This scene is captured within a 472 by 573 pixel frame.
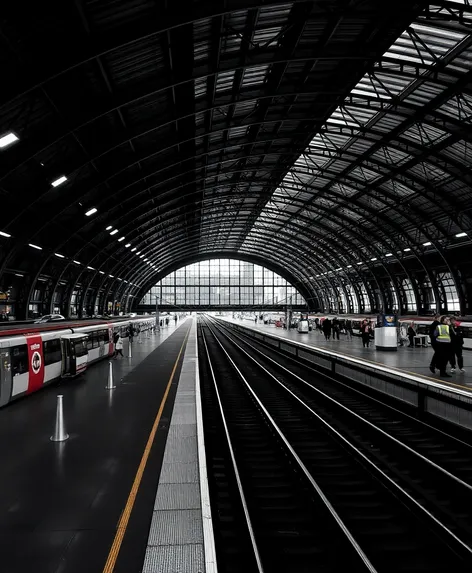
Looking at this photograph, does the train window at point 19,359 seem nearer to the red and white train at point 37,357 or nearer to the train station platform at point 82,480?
the red and white train at point 37,357

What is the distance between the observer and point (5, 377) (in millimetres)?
11352

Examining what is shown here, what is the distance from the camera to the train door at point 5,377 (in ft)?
36.4

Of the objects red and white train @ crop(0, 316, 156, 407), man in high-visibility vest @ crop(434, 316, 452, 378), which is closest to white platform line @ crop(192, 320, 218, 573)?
red and white train @ crop(0, 316, 156, 407)

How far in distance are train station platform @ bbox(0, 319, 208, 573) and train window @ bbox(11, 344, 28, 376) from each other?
96 cm

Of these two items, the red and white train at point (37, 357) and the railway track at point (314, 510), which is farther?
the red and white train at point (37, 357)

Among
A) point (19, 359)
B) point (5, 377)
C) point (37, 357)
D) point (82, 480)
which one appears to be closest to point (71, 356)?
point (37, 357)

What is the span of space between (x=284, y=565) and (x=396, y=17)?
19.9 meters

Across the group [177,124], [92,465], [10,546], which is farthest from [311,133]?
[10,546]

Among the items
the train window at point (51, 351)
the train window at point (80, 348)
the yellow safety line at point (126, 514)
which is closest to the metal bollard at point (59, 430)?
the yellow safety line at point (126, 514)

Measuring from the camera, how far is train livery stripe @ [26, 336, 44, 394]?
1290 centimetres

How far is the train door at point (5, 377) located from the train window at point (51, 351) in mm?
2494

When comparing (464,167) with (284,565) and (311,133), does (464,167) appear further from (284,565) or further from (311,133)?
(284,565)

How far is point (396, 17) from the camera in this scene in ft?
56.3

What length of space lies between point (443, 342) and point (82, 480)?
11.7 meters
